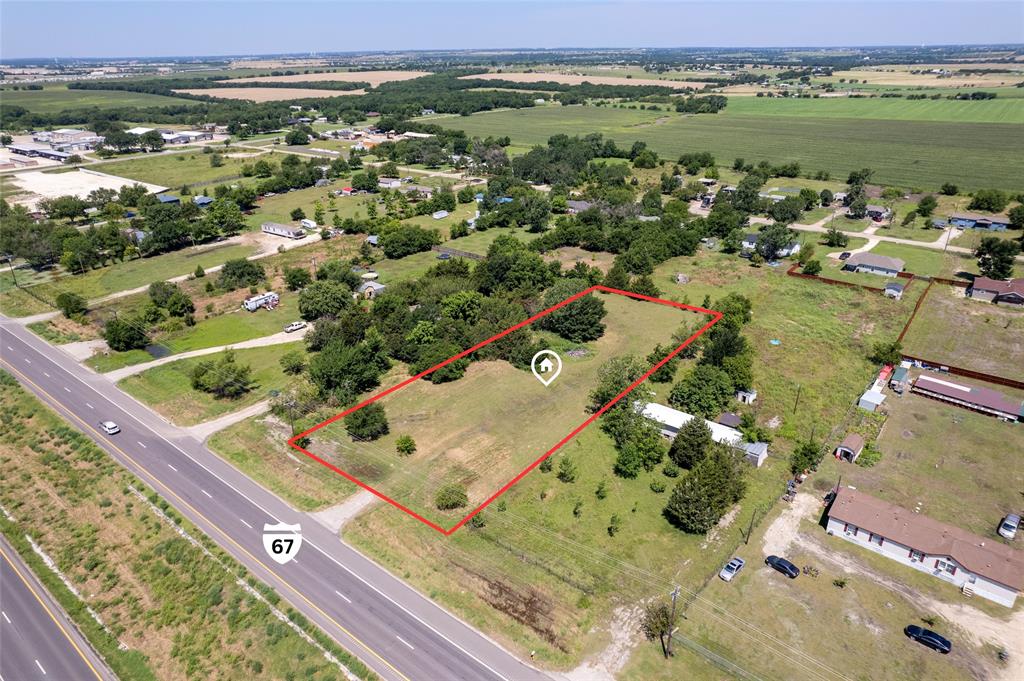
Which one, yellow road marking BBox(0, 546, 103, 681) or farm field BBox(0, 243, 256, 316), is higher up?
farm field BBox(0, 243, 256, 316)

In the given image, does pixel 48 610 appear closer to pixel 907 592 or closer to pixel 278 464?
pixel 278 464

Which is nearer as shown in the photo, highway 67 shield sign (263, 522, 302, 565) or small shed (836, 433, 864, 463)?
highway 67 shield sign (263, 522, 302, 565)

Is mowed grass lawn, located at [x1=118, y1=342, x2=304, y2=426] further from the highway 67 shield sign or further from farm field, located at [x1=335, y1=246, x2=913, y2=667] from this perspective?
farm field, located at [x1=335, y1=246, x2=913, y2=667]

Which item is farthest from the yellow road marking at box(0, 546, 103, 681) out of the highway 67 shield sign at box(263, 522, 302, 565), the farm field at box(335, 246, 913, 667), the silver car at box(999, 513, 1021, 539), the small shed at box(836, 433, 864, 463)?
the silver car at box(999, 513, 1021, 539)

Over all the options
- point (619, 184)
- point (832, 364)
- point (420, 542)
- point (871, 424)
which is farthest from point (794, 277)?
point (420, 542)

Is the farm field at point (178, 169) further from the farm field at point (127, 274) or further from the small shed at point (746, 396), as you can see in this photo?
the small shed at point (746, 396)

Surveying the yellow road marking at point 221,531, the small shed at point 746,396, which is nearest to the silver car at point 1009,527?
the small shed at point 746,396

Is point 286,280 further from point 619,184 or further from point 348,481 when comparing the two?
point 619,184
